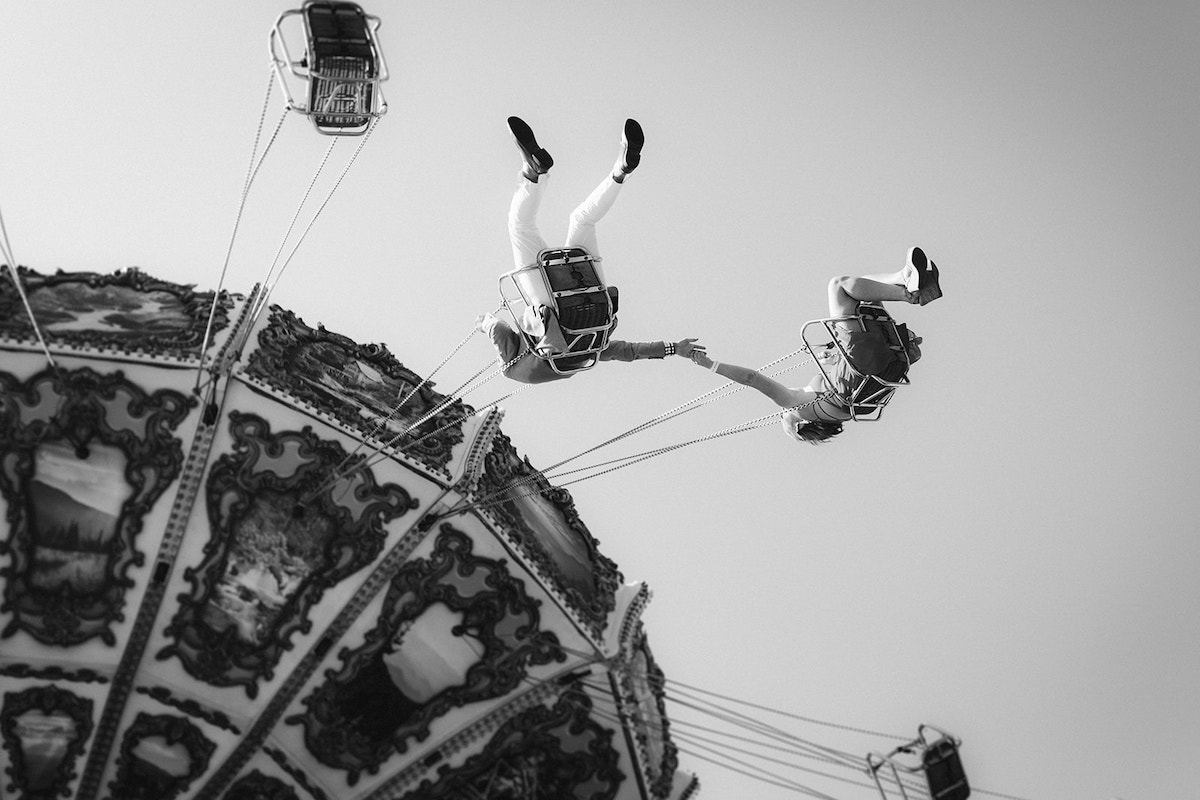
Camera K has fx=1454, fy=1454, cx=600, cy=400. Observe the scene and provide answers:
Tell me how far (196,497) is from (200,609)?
0.97 metres

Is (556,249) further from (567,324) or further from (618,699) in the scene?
(618,699)

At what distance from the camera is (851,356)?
40.9 feet

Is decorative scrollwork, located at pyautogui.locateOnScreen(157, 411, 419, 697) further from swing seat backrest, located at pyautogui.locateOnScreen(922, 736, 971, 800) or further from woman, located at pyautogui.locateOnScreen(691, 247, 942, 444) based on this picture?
swing seat backrest, located at pyautogui.locateOnScreen(922, 736, 971, 800)

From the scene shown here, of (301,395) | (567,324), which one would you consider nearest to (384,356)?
(301,395)

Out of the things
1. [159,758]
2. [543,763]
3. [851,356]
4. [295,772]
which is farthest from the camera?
[543,763]

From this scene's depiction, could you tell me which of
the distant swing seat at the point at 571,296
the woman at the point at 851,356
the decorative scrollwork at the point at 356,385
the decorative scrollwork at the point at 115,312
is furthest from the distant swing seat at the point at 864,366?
the decorative scrollwork at the point at 115,312

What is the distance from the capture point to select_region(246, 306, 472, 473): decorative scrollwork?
12.9 meters

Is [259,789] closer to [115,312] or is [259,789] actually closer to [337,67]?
[115,312]

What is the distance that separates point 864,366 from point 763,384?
4.34 ft

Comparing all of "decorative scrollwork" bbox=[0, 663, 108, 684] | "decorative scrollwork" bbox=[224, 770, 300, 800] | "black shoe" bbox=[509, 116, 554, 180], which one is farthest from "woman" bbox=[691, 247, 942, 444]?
"decorative scrollwork" bbox=[0, 663, 108, 684]

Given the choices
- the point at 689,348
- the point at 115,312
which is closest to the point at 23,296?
the point at 115,312

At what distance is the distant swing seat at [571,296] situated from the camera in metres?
12.6

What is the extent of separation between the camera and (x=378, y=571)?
1275cm

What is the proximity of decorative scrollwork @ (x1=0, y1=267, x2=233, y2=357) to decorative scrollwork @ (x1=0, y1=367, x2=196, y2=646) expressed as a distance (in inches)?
14.0
